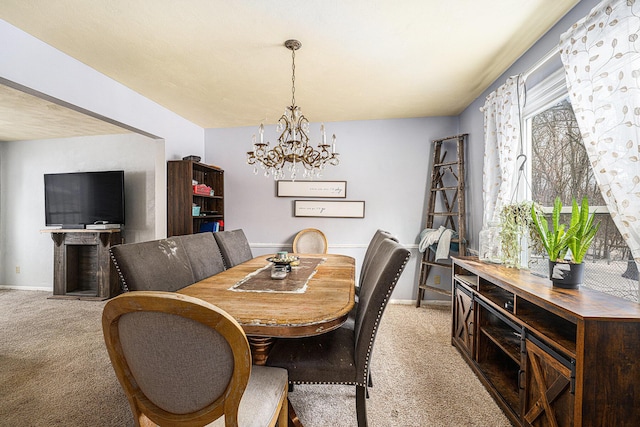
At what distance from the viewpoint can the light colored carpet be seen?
1.61 meters

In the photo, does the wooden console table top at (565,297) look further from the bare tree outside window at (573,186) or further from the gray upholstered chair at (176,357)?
the gray upholstered chair at (176,357)

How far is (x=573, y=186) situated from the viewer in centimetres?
180

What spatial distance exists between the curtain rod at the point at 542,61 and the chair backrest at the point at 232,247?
2837 mm

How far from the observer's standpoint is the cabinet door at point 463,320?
211cm

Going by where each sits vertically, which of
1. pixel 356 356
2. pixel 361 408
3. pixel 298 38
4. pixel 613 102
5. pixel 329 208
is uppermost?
pixel 298 38

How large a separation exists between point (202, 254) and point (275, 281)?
784mm

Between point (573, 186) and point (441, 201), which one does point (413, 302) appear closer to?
point (441, 201)

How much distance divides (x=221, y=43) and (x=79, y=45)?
1.07 metres

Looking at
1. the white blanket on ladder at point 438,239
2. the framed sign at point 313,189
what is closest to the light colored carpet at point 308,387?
the white blanket on ladder at point 438,239

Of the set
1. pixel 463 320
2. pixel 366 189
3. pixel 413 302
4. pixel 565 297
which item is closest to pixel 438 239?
pixel 413 302

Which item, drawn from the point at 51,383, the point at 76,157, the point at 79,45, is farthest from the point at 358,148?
the point at 76,157

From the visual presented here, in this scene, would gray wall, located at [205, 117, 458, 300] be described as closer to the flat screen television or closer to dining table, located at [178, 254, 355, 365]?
dining table, located at [178, 254, 355, 365]

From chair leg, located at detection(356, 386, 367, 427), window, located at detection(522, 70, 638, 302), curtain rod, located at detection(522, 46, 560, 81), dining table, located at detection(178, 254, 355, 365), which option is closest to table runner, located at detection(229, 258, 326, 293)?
dining table, located at detection(178, 254, 355, 365)

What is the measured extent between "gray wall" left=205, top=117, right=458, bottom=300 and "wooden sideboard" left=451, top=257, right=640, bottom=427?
70.6 inches
